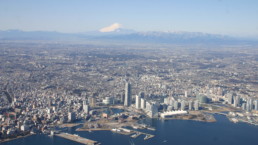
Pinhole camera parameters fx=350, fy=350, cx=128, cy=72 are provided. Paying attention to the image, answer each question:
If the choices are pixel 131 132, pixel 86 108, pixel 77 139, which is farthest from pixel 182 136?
pixel 86 108

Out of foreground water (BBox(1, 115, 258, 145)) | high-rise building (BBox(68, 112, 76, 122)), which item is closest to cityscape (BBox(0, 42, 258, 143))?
high-rise building (BBox(68, 112, 76, 122))

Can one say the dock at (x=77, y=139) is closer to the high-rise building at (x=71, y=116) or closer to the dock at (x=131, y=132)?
the dock at (x=131, y=132)

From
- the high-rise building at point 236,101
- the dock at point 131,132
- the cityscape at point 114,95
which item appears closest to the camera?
the dock at point 131,132

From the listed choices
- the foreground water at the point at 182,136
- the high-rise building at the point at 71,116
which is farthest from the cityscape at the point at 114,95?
the foreground water at the point at 182,136

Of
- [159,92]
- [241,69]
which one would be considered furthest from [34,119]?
[241,69]

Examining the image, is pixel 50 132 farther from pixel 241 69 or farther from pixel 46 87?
pixel 241 69

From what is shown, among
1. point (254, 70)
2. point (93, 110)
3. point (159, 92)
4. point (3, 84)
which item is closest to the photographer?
point (93, 110)

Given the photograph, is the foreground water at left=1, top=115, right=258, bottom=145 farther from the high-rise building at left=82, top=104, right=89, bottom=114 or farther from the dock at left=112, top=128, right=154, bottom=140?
the high-rise building at left=82, top=104, right=89, bottom=114

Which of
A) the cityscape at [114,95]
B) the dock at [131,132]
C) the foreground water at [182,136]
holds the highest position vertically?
the cityscape at [114,95]

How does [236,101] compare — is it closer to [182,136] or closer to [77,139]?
[182,136]
